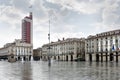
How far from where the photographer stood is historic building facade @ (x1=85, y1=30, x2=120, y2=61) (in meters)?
116

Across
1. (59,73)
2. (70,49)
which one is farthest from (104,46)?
(59,73)

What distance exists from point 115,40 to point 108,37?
18.9ft

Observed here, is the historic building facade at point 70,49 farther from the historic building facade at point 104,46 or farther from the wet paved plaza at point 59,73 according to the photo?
the wet paved plaza at point 59,73

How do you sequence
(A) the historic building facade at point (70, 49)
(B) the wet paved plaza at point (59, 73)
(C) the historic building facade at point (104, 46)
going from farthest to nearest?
(A) the historic building facade at point (70, 49)
(C) the historic building facade at point (104, 46)
(B) the wet paved plaza at point (59, 73)

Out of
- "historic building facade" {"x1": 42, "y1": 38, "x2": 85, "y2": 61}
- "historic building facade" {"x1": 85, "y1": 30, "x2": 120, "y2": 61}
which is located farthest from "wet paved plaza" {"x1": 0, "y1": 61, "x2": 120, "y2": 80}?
"historic building facade" {"x1": 42, "y1": 38, "x2": 85, "y2": 61}

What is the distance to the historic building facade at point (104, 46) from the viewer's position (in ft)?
379

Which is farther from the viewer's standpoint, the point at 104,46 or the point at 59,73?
the point at 104,46

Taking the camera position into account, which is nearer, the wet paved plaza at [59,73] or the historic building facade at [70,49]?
the wet paved plaza at [59,73]

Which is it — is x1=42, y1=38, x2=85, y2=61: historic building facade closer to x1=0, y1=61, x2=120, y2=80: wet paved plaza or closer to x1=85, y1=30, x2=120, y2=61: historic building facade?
x1=85, y1=30, x2=120, y2=61: historic building facade

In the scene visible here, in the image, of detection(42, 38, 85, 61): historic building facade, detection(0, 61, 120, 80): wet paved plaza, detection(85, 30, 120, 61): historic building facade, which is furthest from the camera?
detection(42, 38, 85, 61): historic building facade

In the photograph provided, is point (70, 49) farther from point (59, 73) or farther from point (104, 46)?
point (59, 73)

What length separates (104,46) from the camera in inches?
4855

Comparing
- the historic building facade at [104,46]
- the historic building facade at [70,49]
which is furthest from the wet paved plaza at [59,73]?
the historic building facade at [70,49]

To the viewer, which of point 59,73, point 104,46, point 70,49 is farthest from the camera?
point 70,49
